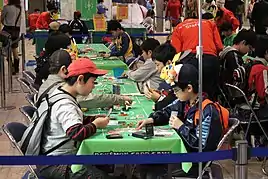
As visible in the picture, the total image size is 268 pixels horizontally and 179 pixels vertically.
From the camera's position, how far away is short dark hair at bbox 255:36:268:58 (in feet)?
18.5

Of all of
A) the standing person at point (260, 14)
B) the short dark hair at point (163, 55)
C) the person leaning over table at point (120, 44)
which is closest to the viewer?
the short dark hair at point (163, 55)

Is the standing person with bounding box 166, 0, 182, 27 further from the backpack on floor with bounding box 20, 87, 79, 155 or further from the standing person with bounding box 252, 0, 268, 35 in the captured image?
the backpack on floor with bounding box 20, 87, 79, 155

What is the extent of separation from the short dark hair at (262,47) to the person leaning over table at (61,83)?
1.93m

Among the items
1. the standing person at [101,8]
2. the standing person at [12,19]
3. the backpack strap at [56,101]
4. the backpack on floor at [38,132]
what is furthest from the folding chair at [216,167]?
the standing person at [101,8]

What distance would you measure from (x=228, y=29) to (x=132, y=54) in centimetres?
168

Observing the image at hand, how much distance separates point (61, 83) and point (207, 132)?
4.39 feet

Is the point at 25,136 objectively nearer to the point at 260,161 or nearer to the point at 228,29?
the point at 260,161

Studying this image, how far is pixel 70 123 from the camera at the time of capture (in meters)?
3.42

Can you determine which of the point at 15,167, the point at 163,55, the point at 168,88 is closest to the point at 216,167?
the point at 168,88

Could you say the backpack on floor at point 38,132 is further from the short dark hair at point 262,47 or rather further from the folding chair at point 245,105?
the short dark hair at point 262,47

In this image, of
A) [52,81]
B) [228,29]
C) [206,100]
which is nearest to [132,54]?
[228,29]

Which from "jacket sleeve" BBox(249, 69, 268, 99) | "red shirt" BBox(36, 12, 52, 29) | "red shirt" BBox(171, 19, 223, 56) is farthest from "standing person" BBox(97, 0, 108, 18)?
"jacket sleeve" BBox(249, 69, 268, 99)

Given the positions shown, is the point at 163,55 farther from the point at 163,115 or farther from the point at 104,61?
the point at 104,61

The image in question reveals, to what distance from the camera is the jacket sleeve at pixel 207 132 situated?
3.45 meters
